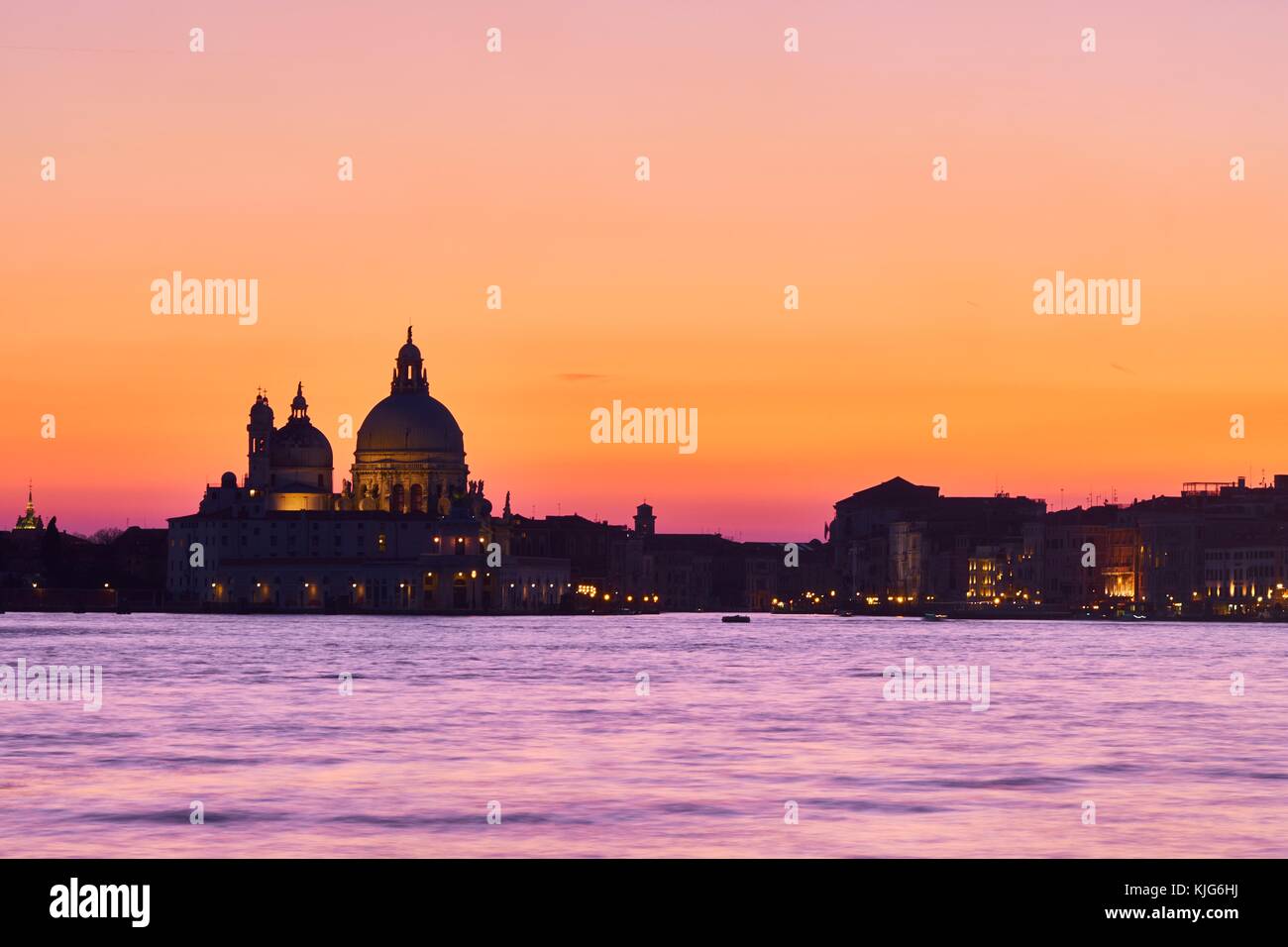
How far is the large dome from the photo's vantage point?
15675 cm

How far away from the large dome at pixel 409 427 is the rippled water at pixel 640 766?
10316 centimetres

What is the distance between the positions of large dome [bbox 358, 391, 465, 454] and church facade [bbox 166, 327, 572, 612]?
0.07 m

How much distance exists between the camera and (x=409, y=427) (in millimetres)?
156625

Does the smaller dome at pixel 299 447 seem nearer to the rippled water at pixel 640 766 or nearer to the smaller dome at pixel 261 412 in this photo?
the smaller dome at pixel 261 412

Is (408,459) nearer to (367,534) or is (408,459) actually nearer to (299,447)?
(367,534)

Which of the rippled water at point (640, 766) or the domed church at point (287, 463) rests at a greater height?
the domed church at point (287, 463)

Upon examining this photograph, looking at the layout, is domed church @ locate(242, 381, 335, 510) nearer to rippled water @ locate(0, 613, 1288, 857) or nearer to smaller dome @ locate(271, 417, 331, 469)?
smaller dome @ locate(271, 417, 331, 469)

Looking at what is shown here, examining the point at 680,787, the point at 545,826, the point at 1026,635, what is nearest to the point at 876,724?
the point at 680,787

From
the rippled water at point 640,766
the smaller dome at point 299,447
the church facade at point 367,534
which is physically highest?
the smaller dome at point 299,447

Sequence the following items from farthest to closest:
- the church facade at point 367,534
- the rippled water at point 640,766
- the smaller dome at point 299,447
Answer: the smaller dome at point 299,447
the church facade at point 367,534
the rippled water at point 640,766

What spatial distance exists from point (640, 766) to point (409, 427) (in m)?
133

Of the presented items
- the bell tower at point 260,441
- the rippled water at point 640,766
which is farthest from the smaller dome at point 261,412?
the rippled water at point 640,766

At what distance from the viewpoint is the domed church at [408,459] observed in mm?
156625
